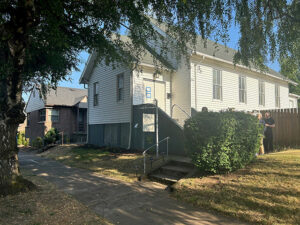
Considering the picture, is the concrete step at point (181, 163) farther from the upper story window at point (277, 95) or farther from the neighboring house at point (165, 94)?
the upper story window at point (277, 95)

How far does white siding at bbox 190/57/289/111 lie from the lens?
13.2 meters

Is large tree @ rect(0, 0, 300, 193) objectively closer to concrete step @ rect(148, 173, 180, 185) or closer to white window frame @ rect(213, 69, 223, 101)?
concrete step @ rect(148, 173, 180, 185)

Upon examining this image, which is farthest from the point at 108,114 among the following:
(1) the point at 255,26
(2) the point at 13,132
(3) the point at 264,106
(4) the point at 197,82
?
(3) the point at 264,106

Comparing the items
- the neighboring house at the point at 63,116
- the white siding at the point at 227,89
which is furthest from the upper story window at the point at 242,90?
the neighboring house at the point at 63,116

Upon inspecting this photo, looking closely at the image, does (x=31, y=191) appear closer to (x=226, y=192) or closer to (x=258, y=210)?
(x=226, y=192)

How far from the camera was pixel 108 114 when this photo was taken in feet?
49.5

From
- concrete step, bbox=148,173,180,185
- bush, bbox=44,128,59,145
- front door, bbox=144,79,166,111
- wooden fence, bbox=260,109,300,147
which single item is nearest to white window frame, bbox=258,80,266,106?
wooden fence, bbox=260,109,300,147

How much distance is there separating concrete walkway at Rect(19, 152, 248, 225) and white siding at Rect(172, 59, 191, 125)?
6460 millimetres

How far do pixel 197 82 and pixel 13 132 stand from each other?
31.1 feet

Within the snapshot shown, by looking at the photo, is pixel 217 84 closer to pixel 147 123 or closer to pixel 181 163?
pixel 147 123

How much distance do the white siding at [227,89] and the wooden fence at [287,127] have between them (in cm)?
369

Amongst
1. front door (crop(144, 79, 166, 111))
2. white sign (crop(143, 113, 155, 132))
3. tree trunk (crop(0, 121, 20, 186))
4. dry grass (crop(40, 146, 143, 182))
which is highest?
front door (crop(144, 79, 166, 111))

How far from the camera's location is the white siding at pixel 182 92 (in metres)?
12.9

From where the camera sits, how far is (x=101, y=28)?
8.73m
